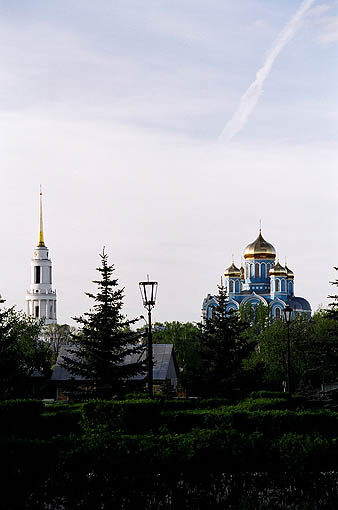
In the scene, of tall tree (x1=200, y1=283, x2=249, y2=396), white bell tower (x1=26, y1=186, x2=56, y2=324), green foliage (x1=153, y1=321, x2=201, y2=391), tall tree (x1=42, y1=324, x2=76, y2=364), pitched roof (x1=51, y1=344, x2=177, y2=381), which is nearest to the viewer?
tall tree (x1=200, y1=283, x2=249, y2=396)

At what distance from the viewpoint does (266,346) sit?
4350cm

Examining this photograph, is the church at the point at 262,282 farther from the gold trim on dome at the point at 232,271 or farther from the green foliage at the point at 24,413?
the green foliage at the point at 24,413

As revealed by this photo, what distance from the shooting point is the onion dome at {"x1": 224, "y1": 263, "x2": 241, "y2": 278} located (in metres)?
82.6

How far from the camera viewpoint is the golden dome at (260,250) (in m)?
80.7

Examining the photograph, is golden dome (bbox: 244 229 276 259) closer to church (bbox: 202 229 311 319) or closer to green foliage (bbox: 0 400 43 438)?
church (bbox: 202 229 311 319)

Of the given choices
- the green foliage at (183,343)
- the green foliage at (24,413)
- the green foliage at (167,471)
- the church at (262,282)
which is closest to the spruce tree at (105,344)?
the green foliage at (24,413)

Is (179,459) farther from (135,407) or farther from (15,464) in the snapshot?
(135,407)

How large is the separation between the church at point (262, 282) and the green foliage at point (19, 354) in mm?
31271

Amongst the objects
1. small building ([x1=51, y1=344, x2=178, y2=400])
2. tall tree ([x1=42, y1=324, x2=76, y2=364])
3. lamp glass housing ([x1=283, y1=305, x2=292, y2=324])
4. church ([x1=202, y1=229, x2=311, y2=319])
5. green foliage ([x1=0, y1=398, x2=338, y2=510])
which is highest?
church ([x1=202, y1=229, x2=311, y2=319])

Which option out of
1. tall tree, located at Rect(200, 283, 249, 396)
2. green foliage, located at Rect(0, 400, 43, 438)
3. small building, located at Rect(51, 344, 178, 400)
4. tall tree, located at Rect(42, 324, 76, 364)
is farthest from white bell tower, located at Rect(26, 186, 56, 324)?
green foliage, located at Rect(0, 400, 43, 438)

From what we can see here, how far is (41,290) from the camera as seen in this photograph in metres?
96.2

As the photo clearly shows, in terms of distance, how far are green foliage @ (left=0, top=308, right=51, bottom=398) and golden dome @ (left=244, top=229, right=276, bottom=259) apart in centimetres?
3242

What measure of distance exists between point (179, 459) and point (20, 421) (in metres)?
6.66

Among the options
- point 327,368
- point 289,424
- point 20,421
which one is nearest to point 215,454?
point 289,424
